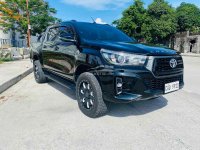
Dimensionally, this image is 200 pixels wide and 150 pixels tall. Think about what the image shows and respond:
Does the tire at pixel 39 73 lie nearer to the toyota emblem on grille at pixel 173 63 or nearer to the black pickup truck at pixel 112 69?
the black pickup truck at pixel 112 69

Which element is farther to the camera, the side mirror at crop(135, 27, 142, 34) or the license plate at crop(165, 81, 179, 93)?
the side mirror at crop(135, 27, 142, 34)

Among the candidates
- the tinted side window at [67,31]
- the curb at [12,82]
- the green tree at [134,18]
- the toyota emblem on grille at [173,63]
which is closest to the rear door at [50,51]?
the tinted side window at [67,31]

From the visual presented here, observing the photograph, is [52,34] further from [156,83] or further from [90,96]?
[156,83]

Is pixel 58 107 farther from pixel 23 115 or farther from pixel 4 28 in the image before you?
pixel 4 28

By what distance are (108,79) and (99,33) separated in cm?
163

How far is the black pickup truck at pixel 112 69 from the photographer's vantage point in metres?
3.34

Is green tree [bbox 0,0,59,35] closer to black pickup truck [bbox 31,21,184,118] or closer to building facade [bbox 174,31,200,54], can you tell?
building facade [bbox 174,31,200,54]

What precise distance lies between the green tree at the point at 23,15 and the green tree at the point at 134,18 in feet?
44.6

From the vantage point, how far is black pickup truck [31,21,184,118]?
11.0ft

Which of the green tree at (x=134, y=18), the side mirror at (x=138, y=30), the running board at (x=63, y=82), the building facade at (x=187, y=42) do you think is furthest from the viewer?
the side mirror at (x=138, y=30)

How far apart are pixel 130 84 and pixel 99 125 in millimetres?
858

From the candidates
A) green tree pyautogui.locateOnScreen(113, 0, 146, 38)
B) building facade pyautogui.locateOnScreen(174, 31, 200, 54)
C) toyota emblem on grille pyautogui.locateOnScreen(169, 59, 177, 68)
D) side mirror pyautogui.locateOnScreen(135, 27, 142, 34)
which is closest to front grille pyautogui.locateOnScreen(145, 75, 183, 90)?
toyota emblem on grille pyautogui.locateOnScreen(169, 59, 177, 68)

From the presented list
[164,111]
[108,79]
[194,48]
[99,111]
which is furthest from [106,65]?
[194,48]

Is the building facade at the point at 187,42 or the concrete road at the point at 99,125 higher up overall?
the building facade at the point at 187,42
